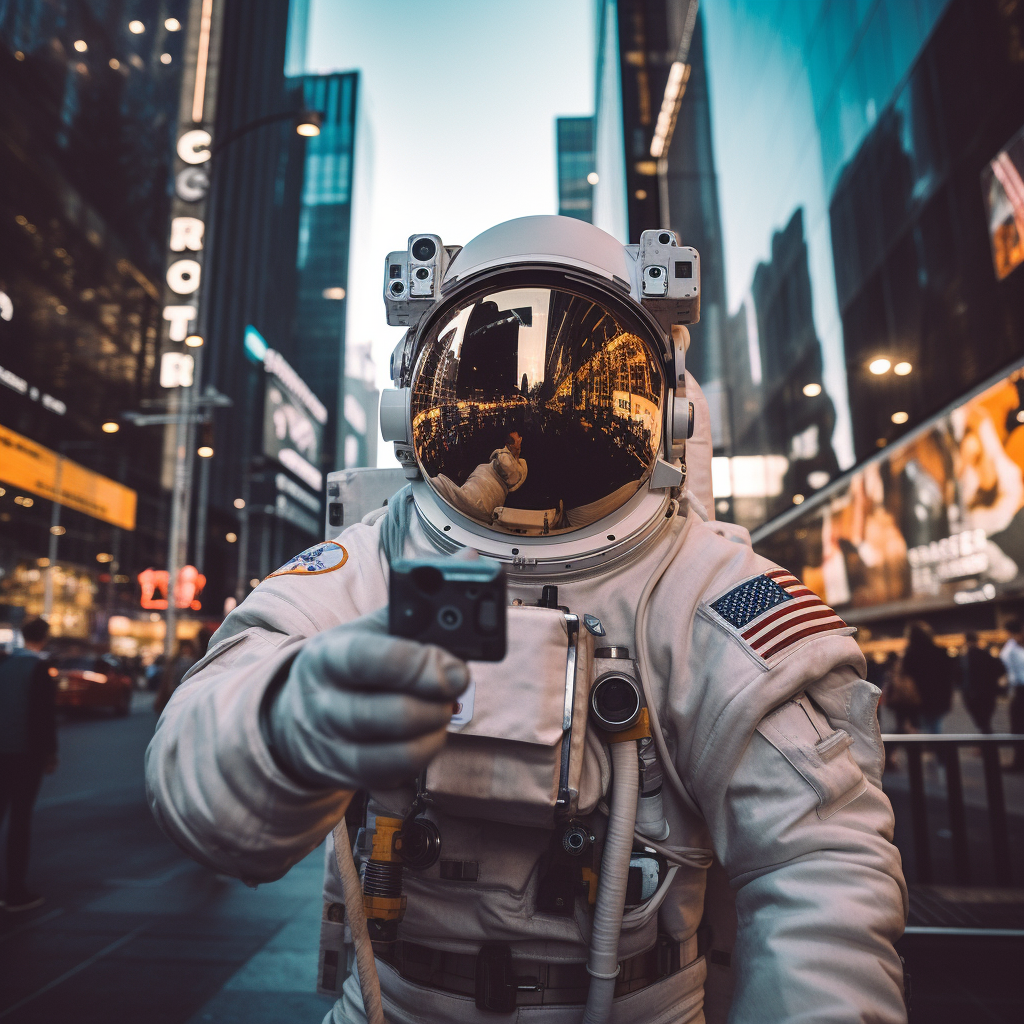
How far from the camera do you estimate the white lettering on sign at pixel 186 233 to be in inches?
706

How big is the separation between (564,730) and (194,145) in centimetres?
2089

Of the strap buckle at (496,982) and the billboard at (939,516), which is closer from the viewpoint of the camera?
the strap buckle at (496,982)

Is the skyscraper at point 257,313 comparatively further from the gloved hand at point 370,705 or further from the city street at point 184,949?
the gloved hand at point 370,705

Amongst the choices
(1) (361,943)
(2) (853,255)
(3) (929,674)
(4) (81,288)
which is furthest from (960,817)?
(4) (81,288)

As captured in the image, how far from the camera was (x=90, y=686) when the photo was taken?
14836 mm

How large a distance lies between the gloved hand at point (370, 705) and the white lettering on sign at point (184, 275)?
19772mm

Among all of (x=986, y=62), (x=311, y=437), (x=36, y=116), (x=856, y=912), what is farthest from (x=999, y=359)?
(x=311, y=437)

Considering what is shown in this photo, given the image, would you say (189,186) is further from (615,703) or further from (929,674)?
(615,703)

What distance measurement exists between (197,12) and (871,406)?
24443 millimetres

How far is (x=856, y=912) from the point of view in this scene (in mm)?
1021

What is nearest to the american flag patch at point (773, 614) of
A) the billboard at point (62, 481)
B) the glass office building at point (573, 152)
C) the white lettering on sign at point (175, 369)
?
the white lettering on sign at point (175, 369)

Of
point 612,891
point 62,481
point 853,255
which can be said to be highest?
point 853,255

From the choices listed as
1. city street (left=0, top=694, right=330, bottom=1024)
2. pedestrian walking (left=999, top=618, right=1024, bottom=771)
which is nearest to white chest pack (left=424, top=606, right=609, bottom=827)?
city street (left=0, top=694, right=330, bottom=1024)

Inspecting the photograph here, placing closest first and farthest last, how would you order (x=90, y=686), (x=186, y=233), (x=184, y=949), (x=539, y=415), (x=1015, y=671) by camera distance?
(x=539, y=415)
(x=184, y=949)
(x=1015, y=671)
(x=90, y=686)
(x=186, y=233)
